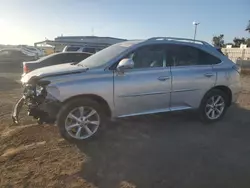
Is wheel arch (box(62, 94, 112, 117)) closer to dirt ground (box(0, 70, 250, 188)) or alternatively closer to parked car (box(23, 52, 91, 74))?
dirt ground (box(0, 70, 250, 188))

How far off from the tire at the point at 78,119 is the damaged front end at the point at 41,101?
135 mm

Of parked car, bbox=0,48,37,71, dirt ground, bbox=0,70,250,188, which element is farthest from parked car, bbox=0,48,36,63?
dirt ground, bbox=0,70,250,188

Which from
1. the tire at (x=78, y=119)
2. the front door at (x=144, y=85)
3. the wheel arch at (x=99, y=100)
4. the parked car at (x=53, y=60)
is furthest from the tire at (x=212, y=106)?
the parked car at (x=53, y=60)

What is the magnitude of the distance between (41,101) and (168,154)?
2159 mm

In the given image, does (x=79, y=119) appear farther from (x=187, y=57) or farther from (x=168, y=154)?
(x=187, y=57)

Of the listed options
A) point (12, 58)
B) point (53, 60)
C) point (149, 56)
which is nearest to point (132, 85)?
point (149, 56)

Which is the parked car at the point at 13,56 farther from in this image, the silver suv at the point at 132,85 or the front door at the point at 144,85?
the front door at the point at 144,85

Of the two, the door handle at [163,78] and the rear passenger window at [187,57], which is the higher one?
the rear passenger window at [187,57]

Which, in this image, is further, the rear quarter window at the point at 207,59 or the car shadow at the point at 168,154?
the rear quarter window at the point at 207,59

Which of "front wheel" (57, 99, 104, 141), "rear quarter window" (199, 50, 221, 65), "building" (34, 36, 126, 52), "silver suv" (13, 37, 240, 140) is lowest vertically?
"front wheel" (57, 99, 104, 141)

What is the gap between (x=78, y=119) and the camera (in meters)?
4.69

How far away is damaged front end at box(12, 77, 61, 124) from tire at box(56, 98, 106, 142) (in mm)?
135

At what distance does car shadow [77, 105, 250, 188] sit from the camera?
3625 millimetres

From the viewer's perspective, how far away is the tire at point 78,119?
454cm
